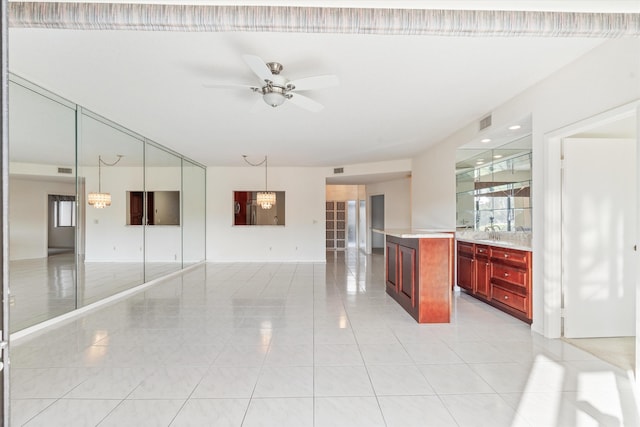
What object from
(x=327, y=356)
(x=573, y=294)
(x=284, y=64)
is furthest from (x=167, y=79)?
(x=573, y=294)

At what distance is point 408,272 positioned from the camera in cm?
398

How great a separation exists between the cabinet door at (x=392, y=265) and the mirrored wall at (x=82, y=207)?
4.40 m

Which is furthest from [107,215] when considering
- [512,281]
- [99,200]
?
[512,281]

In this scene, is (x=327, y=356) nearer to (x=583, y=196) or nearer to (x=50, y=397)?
(x=50, y=397)

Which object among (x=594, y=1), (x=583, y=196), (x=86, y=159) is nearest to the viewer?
(x=594, y=1)

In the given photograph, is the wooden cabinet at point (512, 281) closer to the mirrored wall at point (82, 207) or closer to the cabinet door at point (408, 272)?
the cabinet door at point (408, 272)

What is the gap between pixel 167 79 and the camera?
10.4 ft

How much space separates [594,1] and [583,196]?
87.2 inches

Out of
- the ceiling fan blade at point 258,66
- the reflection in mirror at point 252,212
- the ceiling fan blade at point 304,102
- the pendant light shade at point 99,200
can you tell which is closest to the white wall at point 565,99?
the ceiling fan blade at point 304,102

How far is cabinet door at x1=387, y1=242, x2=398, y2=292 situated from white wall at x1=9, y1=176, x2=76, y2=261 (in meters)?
4.59

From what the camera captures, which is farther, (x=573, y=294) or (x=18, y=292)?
(x=18, y=292)

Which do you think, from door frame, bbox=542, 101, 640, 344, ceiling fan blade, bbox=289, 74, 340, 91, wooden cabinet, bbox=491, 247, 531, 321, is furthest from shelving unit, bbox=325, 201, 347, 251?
ceiling fan blade, bbox=289, 74, 340, 91

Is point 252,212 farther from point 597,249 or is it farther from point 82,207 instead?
point 597,249

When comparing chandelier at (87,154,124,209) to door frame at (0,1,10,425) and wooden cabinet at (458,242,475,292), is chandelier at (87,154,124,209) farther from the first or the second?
wooden cabinet at (458,242,475,292)
